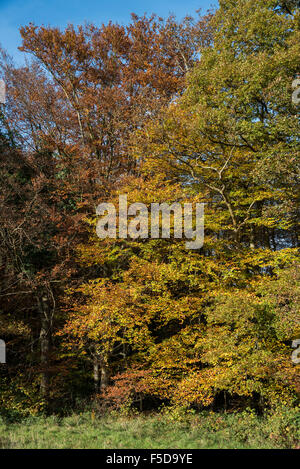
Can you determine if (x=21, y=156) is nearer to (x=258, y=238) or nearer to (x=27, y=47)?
(x=27, y=47)

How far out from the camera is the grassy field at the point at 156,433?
661 centimetres

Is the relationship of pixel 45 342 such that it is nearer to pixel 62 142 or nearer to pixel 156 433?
pixel 156 433

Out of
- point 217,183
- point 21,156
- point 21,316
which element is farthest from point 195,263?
point 21,156

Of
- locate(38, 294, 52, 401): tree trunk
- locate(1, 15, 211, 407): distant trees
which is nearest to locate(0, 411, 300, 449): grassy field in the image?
locate(38, 294, 52, 401): tree trunk

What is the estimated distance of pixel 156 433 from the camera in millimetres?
8000

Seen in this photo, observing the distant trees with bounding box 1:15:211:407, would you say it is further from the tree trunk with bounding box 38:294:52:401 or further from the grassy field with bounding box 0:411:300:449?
the grassy field with bounding box 0:411:300:449

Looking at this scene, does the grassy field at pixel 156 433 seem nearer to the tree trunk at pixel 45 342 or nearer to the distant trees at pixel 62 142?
the tree trunk at pixel 45 342

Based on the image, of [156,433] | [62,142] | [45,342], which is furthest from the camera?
[62,142]

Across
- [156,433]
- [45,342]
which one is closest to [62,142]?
[45,342]

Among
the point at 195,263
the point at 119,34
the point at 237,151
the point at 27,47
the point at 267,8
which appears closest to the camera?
the point at 267,8

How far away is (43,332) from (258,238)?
14.8 m

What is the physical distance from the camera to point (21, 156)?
15.7 meters

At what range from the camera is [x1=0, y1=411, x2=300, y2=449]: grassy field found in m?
6.61
